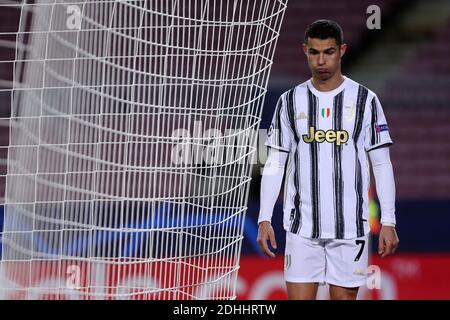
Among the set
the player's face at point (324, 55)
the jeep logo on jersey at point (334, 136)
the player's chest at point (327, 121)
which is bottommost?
the jeep logo on jersey at point (334, 136)

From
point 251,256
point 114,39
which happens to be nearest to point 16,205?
point 114,39

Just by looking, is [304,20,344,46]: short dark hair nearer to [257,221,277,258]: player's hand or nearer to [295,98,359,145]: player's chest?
[295,98,359,145]: player's chest

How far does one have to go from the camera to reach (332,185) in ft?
13.6

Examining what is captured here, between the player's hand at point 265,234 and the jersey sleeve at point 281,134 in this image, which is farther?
the jersey sleeve at point 281,134

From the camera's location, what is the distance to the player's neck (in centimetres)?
420

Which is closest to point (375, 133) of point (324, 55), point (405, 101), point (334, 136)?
point (334, 136)

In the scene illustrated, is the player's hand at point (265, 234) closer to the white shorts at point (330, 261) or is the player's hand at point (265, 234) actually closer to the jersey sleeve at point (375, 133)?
the white shorts at point (330, 261)

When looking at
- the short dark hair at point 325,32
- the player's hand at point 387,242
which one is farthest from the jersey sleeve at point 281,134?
the player's hand at point 387,242

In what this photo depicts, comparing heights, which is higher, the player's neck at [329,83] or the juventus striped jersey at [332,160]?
the player's neck at [329,83]

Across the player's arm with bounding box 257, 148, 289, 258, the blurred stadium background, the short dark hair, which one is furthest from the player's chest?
the blurred stadium background

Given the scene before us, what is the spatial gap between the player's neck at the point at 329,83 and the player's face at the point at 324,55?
41mm

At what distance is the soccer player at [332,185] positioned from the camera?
13.5 feet

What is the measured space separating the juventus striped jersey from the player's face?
12 centimetres
